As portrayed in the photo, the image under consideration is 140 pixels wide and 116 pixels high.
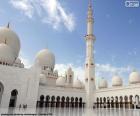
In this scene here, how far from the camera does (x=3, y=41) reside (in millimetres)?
23062

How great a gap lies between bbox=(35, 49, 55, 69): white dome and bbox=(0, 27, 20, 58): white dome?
6.86 m

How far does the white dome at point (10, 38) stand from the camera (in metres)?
23.1

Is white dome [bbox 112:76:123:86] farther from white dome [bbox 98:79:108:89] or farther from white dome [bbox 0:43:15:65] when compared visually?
white dome [bbox 0:43:15:65]

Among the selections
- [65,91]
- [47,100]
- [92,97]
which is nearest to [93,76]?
[92,97]

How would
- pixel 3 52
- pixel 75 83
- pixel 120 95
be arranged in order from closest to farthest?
pixel 3 52, pixel 120 95, pixel 75 83

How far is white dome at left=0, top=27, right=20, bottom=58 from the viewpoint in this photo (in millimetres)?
23062

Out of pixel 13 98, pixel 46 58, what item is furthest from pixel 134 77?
pixel 13 98

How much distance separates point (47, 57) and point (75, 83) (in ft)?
21.7

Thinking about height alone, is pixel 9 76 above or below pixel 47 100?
above

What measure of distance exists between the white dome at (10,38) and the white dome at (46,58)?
22.5 feet

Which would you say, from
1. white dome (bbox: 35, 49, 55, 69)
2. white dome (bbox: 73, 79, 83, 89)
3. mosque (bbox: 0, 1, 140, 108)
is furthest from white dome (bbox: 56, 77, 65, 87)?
white dome (bbox: 35, 49, 55, 69)

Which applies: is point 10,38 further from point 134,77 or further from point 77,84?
point 134,77

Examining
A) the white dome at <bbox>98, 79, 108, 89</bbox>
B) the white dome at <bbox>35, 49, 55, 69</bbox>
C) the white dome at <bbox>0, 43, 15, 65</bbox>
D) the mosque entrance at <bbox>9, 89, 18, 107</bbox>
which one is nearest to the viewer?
the mosque entrance at <bbox>9, 89, 18, 107</bbox>

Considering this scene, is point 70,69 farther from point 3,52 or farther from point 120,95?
point 3,52
